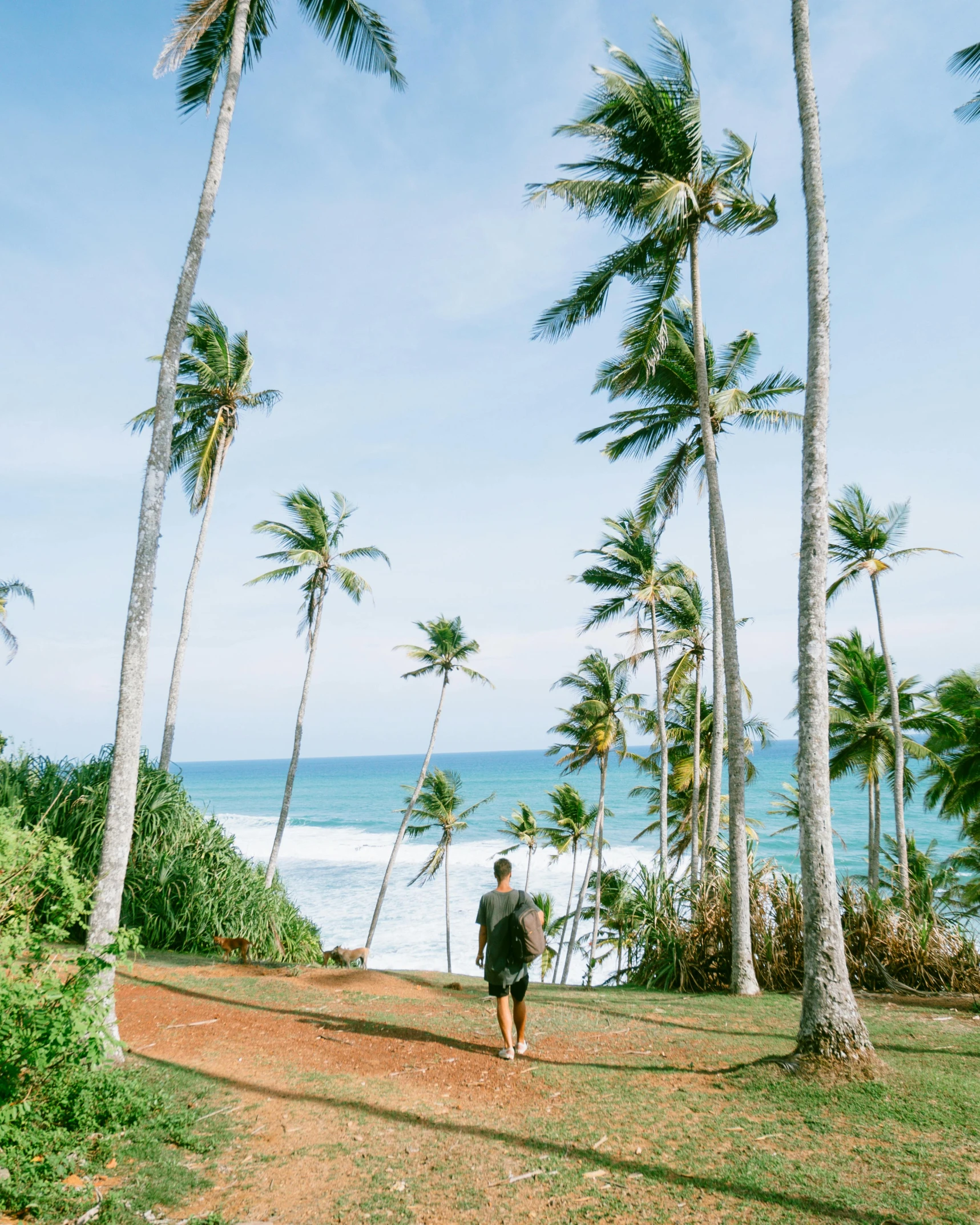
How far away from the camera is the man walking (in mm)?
5844

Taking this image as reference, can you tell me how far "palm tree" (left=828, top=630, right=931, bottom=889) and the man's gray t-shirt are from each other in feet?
61.0

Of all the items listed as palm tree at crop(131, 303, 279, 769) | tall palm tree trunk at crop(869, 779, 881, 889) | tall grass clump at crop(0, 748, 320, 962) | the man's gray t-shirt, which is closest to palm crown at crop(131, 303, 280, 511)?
palm tree at crop(131, 303, 279, 769)

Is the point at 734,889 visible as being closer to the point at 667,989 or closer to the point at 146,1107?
the point at 667,989

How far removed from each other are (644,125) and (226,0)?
6.16 meters

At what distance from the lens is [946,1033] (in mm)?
6586

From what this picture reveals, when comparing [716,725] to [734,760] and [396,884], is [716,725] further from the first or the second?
[396,884]

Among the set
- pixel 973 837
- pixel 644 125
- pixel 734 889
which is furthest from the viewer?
pixel 973 837

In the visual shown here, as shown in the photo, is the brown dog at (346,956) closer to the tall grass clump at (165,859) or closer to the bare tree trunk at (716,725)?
the tall grass clump at (165,859)

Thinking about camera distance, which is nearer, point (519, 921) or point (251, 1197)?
point (251, 1197)

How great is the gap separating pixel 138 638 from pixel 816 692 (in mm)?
5772

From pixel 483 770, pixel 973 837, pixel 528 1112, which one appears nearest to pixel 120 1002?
pixel 528 1112

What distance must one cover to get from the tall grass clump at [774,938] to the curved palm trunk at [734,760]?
0.43m

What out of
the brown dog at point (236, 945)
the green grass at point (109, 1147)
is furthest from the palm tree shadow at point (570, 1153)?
the brown dog at point (236, 945)

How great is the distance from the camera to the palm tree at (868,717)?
2180 cm
